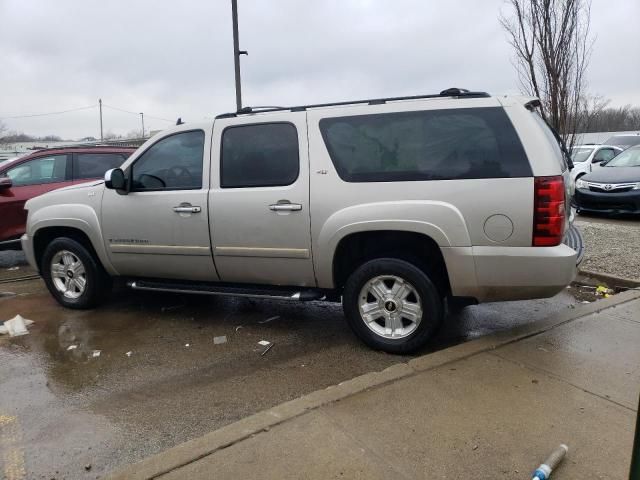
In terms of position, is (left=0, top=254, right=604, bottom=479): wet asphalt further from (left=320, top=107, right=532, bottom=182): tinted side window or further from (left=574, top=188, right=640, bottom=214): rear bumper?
(left=574, top=188, right=640, bottom=214): rear bumper

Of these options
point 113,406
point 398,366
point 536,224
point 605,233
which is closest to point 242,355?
point 113,406

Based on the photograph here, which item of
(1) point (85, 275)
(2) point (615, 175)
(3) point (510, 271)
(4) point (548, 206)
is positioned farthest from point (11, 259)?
(2) point (615, 175)

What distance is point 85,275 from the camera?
5.43 metres

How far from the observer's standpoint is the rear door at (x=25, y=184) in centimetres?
779

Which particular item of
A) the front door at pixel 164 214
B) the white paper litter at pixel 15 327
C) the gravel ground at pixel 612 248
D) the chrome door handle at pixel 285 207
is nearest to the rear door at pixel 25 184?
the white paper litter at pixel 15 327

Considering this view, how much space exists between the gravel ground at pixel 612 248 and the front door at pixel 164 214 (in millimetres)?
3678

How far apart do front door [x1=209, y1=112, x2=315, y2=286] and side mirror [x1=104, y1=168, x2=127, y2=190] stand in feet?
3.15

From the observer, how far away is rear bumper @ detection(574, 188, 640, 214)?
1035cm

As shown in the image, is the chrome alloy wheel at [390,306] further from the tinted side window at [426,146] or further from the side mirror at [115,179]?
the side mirror at [115,179]

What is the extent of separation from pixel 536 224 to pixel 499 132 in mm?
704

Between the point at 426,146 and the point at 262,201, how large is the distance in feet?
4.56

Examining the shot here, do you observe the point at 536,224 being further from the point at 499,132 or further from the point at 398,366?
the point at 398,366

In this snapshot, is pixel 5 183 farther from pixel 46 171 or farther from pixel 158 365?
pixel 158 365

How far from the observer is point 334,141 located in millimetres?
4180
